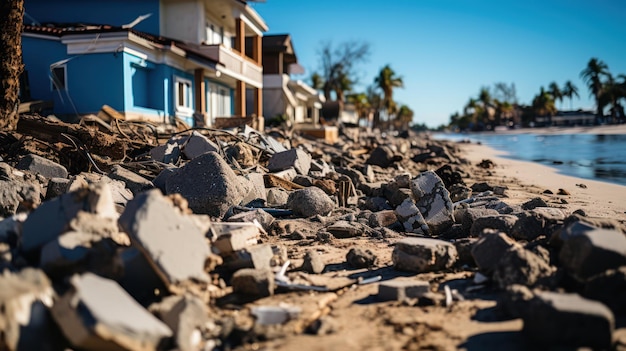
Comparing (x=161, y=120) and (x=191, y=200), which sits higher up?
(x=161, y=120)

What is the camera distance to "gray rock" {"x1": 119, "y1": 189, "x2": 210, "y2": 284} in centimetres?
253

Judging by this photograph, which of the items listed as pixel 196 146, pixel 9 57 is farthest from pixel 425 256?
Answer: pixel 9 57

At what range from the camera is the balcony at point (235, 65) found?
17922mm

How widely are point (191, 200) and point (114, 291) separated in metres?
2.84

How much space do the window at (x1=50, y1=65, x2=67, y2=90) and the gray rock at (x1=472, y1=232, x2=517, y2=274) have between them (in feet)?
47.2

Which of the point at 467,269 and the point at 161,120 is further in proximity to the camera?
the point at 161,120

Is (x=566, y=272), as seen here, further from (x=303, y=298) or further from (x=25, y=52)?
(x=25, y=52)

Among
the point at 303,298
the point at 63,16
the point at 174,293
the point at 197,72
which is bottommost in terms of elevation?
the point at 303,298

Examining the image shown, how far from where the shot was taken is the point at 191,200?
5.07 meters

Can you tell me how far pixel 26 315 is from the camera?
83.9 inches

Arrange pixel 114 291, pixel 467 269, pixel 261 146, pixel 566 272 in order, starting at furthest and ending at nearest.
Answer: pixel 261 146 < pixel 467 269 < pixel 566 272 < pixel 114 291

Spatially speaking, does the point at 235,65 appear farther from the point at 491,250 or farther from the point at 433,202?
the point at 491,250

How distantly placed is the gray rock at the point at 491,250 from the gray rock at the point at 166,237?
1781mm

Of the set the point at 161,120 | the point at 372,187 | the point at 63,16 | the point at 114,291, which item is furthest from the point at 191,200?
the point at 63,16
